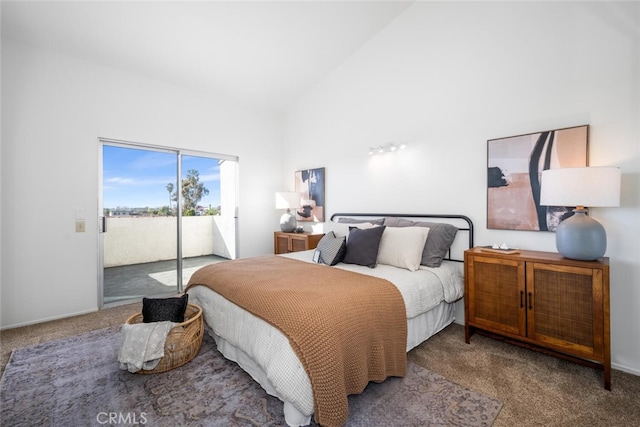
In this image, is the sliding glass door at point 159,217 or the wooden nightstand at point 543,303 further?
the sliding glass door at point 159,217

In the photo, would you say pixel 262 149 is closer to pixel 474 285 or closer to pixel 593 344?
pixel 474 285

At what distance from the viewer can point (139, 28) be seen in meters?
2.78

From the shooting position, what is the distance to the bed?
53.2 inches

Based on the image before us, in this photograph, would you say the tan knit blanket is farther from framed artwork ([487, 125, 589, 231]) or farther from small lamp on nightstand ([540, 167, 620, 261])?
framed artwork ([487, 125, 589, 231])

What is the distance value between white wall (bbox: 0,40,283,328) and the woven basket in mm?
1689

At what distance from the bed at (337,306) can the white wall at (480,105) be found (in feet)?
1.80

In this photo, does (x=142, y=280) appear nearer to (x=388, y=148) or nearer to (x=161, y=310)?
(x=161, y=310)

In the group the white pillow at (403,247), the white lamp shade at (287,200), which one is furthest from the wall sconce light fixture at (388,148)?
the white lamp shade at (287,200)

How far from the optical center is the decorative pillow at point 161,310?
205 cm

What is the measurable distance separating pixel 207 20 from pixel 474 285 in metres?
3.68

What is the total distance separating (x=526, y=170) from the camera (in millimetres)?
2338

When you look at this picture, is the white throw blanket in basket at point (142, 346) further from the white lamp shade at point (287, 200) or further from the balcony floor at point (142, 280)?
the white lamp shade at point (287, 200)

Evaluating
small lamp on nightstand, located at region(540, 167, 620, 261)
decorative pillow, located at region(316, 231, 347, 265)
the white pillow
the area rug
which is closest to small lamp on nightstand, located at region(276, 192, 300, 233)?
decorative pillow, located at region(316, 231, 347, 265)

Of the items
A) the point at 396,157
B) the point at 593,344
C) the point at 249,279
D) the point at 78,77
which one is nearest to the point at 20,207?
the point at 78,77
